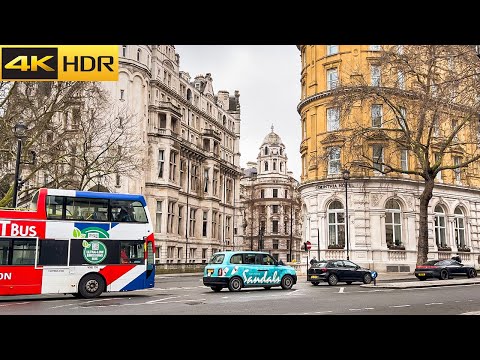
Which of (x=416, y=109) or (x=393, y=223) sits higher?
(x=416, y=109)

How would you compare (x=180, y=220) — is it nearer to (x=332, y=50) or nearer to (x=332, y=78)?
(x=332, y=78)

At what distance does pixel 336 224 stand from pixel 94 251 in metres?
25.3

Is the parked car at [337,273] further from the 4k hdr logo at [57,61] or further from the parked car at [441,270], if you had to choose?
the 4k hdr logo at [57,61]

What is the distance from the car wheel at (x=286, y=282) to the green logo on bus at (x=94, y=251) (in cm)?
857

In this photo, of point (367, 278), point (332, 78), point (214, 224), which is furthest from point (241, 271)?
point (214, 224)

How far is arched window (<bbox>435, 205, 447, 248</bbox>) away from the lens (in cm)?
4316

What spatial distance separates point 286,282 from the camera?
78.6 ft

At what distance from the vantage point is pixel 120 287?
20.5 meters

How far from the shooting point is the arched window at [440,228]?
43156mm

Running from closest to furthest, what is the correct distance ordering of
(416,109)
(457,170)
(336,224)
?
(416,109) < (336,224) < (457,170)
